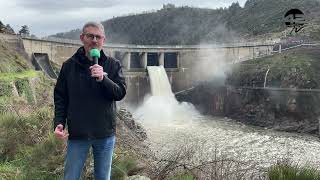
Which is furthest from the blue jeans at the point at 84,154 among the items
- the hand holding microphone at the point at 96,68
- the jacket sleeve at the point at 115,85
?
the hand holding microphone at the point at 96,68

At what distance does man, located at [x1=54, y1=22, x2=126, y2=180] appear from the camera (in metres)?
5.66

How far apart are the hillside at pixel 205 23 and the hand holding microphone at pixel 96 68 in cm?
8653

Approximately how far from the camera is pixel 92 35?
565 centimetres

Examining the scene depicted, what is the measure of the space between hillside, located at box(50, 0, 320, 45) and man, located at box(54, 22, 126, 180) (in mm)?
86155

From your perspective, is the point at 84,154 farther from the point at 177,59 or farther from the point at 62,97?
the point at 177,59

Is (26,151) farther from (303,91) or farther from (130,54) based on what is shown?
(130,54)

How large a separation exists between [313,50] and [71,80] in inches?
2252

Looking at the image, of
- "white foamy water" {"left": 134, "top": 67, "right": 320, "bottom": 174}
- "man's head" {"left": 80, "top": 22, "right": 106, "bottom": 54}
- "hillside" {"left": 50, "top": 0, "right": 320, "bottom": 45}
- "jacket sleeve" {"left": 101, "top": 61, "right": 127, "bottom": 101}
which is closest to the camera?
"jacket sleeve" {"left": 101, "top": 61, "right": 127, "bottom": 101}

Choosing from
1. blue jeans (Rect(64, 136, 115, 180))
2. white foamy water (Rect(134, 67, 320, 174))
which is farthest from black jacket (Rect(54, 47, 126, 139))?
white foamy water (Rect(134, 67, 320, 174))

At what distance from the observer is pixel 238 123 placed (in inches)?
1986

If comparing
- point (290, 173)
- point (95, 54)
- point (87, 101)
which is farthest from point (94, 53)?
point (290, 173)

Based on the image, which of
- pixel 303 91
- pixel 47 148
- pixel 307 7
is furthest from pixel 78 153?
pixel 307 7

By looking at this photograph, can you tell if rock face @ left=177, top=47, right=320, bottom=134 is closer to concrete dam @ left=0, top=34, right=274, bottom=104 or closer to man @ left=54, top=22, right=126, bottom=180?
concrete dam @ left=0, top=34, right=274, bottom=104

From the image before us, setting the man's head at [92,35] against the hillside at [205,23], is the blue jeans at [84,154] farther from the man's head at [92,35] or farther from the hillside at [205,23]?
the hillside at [205,23]
